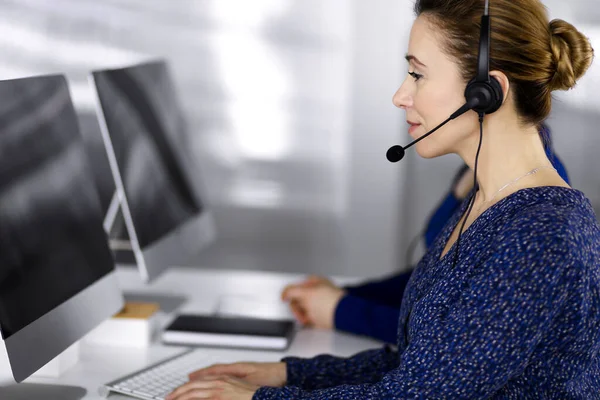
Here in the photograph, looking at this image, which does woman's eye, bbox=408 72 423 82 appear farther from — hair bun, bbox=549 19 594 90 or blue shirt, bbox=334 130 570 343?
blue shirt, bbox=334 130 570 343

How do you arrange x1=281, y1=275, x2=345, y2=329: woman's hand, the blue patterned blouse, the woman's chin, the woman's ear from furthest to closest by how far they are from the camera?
x1=281, y1=275, x2=345, y2=329: woman's hand
the woman's chin
the woman's ear
the blue patterned blouse

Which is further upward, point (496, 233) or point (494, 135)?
point (494, 135)


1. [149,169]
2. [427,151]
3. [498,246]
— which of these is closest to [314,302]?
[149,169]

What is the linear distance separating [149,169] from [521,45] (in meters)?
0.85

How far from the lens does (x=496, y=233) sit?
102cm

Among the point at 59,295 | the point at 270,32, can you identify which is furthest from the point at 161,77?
the point at 270,32

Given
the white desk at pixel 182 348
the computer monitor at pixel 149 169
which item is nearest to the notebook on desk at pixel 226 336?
the white desk at pixel 182 348

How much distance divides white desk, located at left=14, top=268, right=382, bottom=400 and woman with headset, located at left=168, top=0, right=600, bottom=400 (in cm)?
22

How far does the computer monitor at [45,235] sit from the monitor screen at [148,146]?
0.51 feet

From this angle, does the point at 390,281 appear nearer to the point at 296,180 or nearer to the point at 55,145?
the point at 55,145

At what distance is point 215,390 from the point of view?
1141mm

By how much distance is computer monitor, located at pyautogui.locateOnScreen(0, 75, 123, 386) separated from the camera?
1.06 m

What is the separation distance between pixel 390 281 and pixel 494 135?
0.79 meters

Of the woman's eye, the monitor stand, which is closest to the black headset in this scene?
the woman's eye
